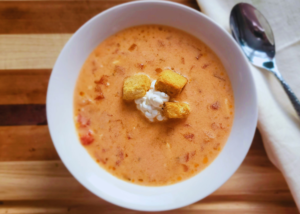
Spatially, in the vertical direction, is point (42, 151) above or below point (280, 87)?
below

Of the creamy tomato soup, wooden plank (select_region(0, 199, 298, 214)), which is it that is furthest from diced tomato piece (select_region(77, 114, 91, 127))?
wooden plank (select_region(0, 199, 298, 214))

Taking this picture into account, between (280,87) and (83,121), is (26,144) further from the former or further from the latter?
(280,87)

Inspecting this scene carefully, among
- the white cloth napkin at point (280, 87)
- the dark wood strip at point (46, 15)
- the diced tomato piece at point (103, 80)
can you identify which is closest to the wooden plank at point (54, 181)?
the white cloth napkin at point (280, 87)

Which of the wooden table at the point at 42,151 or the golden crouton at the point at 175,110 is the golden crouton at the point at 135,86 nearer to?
the golden crouton at the point at 175,110

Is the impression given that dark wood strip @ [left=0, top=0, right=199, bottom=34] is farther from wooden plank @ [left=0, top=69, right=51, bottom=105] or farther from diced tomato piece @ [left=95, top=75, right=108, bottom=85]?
diced tomato piece @ [left=95, top=75, right=108, bottom=85]

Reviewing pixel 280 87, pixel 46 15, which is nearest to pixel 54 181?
pixel 46 15

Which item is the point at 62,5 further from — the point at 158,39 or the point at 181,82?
the point at 181,82
